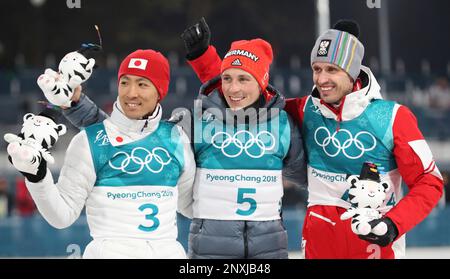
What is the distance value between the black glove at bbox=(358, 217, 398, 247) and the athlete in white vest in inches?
36.4

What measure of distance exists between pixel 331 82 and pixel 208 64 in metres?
0.70

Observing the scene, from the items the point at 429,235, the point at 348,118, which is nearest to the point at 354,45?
the point at 348,118

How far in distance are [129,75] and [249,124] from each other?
68cm

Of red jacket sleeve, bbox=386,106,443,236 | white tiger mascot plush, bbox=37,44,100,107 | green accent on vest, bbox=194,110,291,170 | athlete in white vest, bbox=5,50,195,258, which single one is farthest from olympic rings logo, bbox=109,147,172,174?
red jacket sleeve, bbox=386,106,443,236

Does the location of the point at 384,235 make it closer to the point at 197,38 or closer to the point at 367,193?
the point at 367,193

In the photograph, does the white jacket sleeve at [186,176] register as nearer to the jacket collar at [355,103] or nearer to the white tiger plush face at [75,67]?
the white tiger plush face at [75,67]

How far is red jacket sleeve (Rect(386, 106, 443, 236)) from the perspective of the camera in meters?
4.25

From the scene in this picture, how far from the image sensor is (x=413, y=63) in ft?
54.7

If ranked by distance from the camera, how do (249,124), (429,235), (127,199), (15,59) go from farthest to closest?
(15,59) < (429,235) < (249,124) < (127,199)

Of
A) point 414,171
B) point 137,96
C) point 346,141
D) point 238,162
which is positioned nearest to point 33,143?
point 137,96

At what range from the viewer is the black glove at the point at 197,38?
4562 millimetres

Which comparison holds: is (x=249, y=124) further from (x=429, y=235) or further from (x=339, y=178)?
(x=429, y=235)

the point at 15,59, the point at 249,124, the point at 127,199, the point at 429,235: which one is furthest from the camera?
the point at 15,59

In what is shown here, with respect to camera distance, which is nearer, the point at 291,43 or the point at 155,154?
the point at 155,154
